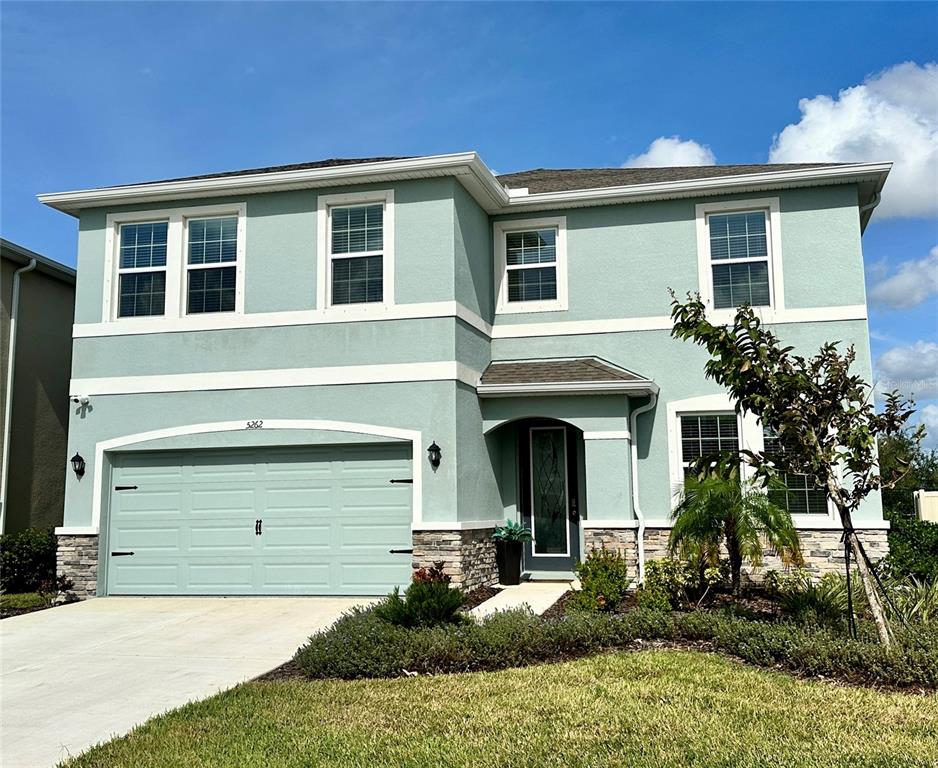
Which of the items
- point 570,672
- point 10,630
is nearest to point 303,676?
point 570,672

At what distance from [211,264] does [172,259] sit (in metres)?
0.63

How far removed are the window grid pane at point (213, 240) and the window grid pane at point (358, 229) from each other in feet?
5.53

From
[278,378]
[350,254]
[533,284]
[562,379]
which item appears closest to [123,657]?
[278,378]

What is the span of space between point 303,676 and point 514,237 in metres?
9.08

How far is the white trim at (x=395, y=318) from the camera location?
13.1 meters

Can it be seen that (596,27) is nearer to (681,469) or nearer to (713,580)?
(681,469)

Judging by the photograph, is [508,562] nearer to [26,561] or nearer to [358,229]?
[358,229]

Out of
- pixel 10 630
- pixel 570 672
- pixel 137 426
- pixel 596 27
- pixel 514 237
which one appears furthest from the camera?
pixel 514 237

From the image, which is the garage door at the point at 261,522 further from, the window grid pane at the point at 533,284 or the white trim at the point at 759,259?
the white trim at the point at 759,259

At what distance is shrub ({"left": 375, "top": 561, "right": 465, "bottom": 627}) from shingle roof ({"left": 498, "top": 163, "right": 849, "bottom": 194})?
822 centimetres

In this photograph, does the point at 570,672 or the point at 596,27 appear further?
the point at 596,27

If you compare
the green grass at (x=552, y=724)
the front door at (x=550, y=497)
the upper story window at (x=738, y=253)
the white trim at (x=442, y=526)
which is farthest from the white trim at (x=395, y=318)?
the green grass at (x=552, y=724)

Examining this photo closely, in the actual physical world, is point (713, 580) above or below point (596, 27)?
below

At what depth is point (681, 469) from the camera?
13664 mm
